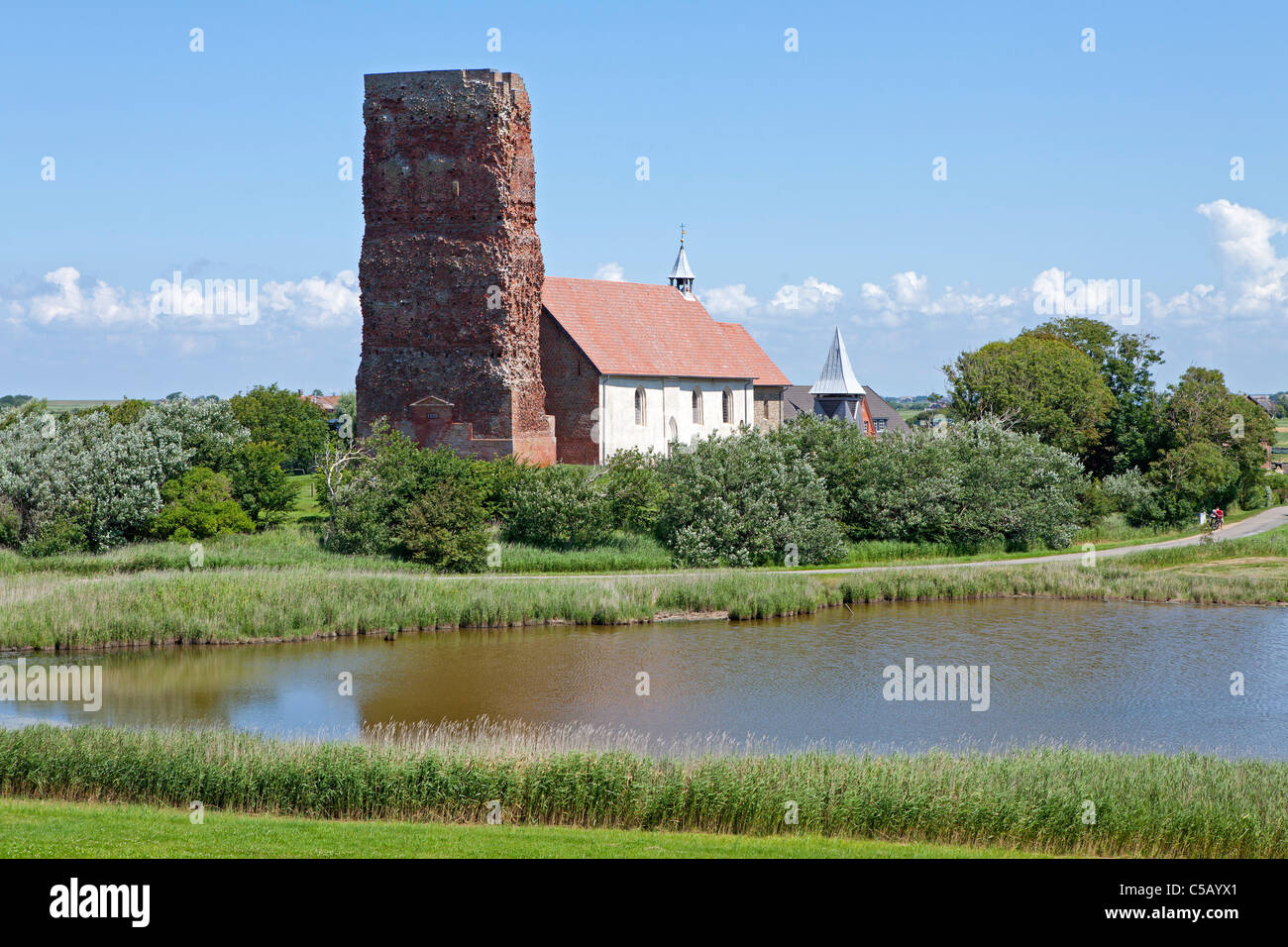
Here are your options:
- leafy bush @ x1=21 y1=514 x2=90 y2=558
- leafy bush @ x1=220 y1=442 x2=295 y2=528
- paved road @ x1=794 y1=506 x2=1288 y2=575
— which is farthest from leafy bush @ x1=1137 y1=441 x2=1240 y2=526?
leafy bush @ x1=21 y1=514 x2=90 y2=558

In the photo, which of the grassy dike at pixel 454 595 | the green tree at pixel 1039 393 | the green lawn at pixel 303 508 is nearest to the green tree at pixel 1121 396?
the green tree at pixel 1039 393

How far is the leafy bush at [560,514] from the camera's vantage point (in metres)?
40.8

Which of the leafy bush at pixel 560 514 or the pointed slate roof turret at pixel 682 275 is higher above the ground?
the pointed slate roof turret at pixel 682 275

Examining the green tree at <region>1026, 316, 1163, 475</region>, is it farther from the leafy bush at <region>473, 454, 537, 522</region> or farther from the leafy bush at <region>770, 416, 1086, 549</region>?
the leafy bush at <region>473, 454, 537, 522</region>

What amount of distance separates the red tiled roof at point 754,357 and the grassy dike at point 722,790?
4877 cm

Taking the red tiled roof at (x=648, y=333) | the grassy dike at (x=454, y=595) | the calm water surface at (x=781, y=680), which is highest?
the red tiled roof at (x=648, y=333)

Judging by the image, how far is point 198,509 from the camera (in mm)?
40094

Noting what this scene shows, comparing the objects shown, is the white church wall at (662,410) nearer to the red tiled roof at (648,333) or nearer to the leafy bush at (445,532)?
the red tiled roof at (648,333)

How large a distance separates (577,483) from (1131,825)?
1129 inches

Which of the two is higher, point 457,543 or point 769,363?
point 769,363

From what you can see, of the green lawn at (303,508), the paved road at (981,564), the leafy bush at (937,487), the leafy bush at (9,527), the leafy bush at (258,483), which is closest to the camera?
the paved road at (981,564)
